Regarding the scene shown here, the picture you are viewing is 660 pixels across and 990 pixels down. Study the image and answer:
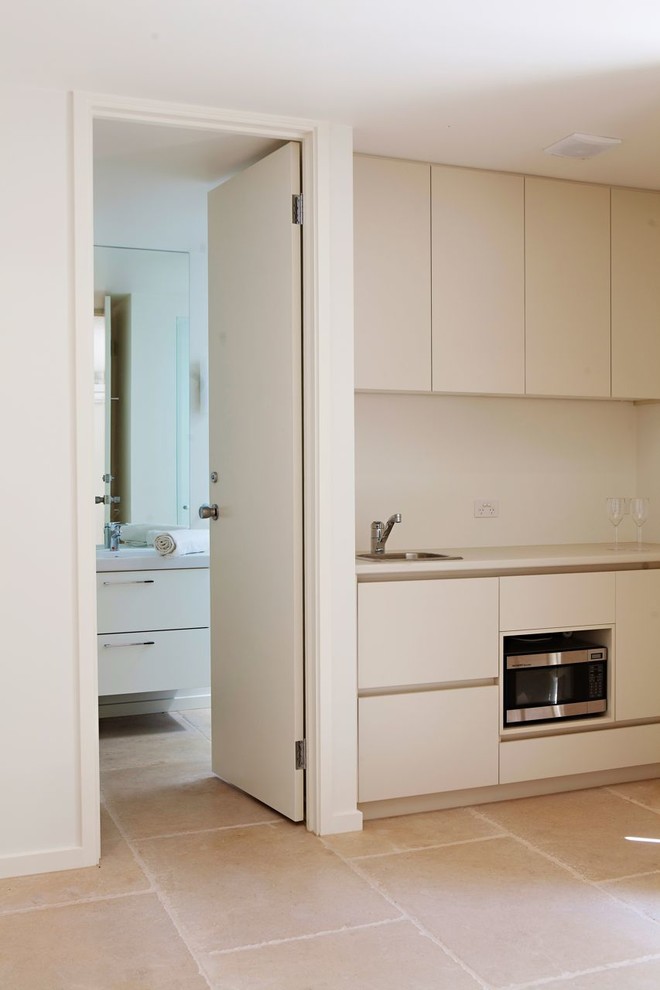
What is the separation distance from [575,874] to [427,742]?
0.73 m

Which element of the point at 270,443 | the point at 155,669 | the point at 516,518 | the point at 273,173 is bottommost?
the point at 155,669

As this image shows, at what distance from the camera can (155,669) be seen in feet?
16.0

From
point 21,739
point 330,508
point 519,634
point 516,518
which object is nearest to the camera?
point 21,739

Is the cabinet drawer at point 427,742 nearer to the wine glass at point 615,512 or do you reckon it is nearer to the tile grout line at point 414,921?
the tile grout line at point 414,921

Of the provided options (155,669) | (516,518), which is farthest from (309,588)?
(155,669)

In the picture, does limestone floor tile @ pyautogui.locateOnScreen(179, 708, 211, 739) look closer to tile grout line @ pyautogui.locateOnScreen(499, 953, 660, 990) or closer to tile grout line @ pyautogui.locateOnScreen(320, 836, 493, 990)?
tile grout line @ pyautogui.locateOnScreen(320, 836, 493, 990)

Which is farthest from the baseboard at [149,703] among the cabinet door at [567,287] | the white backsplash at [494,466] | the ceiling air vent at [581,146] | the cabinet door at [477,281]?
the ceiling air vent at [581,146]

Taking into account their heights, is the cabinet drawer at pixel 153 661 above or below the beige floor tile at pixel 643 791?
above

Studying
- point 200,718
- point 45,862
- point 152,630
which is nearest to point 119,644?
point 152,630

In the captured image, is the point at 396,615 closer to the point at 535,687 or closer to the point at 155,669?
the point at 535,687

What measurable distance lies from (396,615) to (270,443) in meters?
0.76

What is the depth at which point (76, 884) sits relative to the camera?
3047 millimetres

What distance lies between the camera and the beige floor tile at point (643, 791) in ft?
12.6

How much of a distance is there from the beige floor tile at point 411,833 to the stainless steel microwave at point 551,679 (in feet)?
1.46
